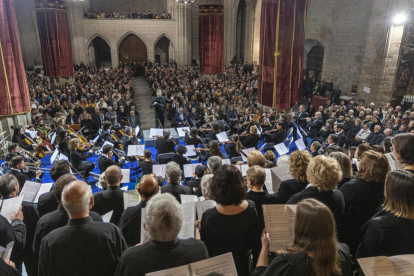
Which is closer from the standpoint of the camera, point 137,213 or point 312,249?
point 312,249

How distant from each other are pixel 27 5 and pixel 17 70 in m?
17.9

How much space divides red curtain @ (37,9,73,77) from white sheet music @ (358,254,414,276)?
1532 centimetres

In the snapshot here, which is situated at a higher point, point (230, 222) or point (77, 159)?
point (230, 222)

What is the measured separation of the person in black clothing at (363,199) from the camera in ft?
9.37

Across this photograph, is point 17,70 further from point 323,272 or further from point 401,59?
point 401,59

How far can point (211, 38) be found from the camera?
1436 cm

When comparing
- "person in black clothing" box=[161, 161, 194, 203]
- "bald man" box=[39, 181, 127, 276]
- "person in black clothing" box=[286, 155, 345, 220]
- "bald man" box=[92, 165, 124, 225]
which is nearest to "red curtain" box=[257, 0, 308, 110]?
"person in black clothing" box=[161, 161, 194, 203]

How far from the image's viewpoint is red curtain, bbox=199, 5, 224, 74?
14070mm

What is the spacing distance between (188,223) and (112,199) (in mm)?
1327

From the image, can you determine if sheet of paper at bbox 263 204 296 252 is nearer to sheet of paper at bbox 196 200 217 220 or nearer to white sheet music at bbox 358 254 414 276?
white sheet music at bbox 358 254 414 276

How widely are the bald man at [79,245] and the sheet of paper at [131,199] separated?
0.95 meters

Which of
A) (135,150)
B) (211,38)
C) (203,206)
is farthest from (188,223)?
(211,38)

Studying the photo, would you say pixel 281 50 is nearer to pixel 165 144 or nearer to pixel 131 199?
pixel 165 144

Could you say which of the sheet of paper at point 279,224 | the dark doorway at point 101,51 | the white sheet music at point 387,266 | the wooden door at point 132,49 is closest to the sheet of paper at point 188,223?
the sheet of paper at point 279,224
